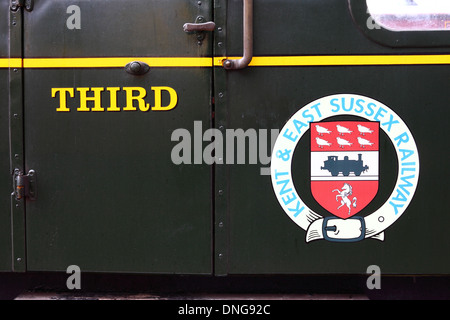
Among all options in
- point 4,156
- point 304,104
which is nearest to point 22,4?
point 4,156

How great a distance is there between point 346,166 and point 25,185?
1387mm

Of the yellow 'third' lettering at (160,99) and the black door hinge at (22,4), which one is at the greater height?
the black door hinge at (22,4)

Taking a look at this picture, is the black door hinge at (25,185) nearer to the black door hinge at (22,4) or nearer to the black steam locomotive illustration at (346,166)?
the black door hinge at (22,4)

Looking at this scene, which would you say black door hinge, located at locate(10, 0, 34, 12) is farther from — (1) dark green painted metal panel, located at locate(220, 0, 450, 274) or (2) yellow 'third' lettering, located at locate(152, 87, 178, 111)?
(1) dark green painted metal panel, located at locate(220, 0, 450, 274)

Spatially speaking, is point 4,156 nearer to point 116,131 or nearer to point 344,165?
point 116,131

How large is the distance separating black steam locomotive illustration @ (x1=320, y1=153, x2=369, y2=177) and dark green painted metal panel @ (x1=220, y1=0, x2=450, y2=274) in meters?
0.09

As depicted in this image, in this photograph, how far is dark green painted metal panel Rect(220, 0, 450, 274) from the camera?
1.86 meters

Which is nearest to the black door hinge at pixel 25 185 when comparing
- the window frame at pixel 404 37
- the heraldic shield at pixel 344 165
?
the heraldic shield at pixel 344 165

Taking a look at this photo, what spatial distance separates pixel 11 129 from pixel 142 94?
60 centimetres

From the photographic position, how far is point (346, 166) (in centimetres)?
186

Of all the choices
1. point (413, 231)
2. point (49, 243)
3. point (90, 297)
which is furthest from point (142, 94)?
point (413, 231)

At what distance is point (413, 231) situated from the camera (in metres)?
1.89

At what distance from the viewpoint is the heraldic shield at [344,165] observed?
1861mm

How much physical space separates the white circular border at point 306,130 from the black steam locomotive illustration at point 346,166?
0.16 meters
